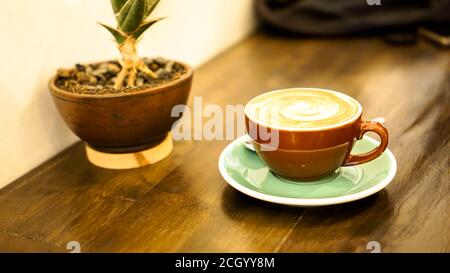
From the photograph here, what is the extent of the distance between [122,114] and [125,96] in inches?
0.9

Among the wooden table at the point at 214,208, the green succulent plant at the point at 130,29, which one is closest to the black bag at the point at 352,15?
the wooden table at the point at 214,208

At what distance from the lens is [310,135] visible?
0.53 metres

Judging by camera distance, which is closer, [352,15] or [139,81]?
[139,81]

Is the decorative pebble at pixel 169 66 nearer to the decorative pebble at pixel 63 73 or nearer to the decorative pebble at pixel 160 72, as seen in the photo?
the decorative pebble at pixel 160 72

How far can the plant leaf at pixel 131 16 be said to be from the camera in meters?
0.63

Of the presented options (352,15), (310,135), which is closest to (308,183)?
(310,135)

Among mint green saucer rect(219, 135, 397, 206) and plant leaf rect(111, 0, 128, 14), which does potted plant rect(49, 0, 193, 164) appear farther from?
mint green saucer rect(219, 135, 397, 206)

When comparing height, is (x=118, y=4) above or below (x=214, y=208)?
above

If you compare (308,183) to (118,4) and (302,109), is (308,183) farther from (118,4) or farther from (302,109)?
(118,4)

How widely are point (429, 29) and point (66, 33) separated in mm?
811

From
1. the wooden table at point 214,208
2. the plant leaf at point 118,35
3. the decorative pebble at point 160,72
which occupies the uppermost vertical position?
the plant leaf at point 118,35

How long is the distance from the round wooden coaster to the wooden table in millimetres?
10

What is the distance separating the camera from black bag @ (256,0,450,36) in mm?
1190
